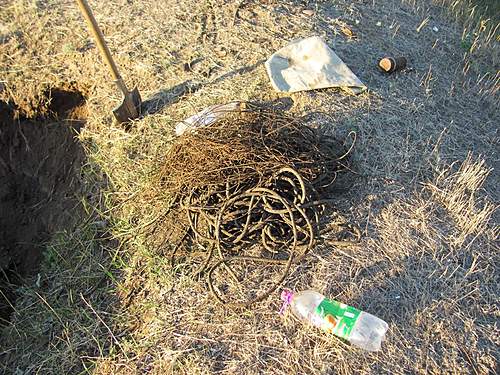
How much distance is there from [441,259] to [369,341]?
736mm

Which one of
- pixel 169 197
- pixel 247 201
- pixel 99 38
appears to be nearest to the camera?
pixel 247 201

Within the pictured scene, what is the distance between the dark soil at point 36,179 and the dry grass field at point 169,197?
0.01 meters

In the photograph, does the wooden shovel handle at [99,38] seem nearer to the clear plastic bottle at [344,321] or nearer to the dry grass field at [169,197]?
the dry grass field at [169,197]

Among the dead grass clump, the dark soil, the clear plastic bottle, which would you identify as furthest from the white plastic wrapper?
the clear plastic bottle

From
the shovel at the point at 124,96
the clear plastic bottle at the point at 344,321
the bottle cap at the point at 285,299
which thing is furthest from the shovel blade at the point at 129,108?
the clear plastic bottle at the point at 344,321

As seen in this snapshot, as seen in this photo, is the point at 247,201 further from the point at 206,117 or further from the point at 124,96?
the point at 124,96

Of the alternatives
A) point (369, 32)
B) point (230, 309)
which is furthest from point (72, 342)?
point (369, 32)

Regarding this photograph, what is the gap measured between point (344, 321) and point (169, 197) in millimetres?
1338

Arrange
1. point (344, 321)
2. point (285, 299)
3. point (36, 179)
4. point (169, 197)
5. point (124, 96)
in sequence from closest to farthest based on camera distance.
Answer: point (344, 321)
point (285, 299)
point (169, 197)
point (124, 96)
point (36, 179)

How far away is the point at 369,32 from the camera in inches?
158

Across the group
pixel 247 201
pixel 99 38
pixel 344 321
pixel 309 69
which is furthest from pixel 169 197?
pixel 309 69

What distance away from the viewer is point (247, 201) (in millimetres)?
2584

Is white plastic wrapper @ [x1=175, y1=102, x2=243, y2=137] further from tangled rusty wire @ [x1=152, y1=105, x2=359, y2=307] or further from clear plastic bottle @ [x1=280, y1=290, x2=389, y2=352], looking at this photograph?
clear plastic bottle @ [x1=280, y1=290, x2=389, y2=352]

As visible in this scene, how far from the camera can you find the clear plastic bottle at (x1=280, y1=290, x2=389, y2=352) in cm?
218
